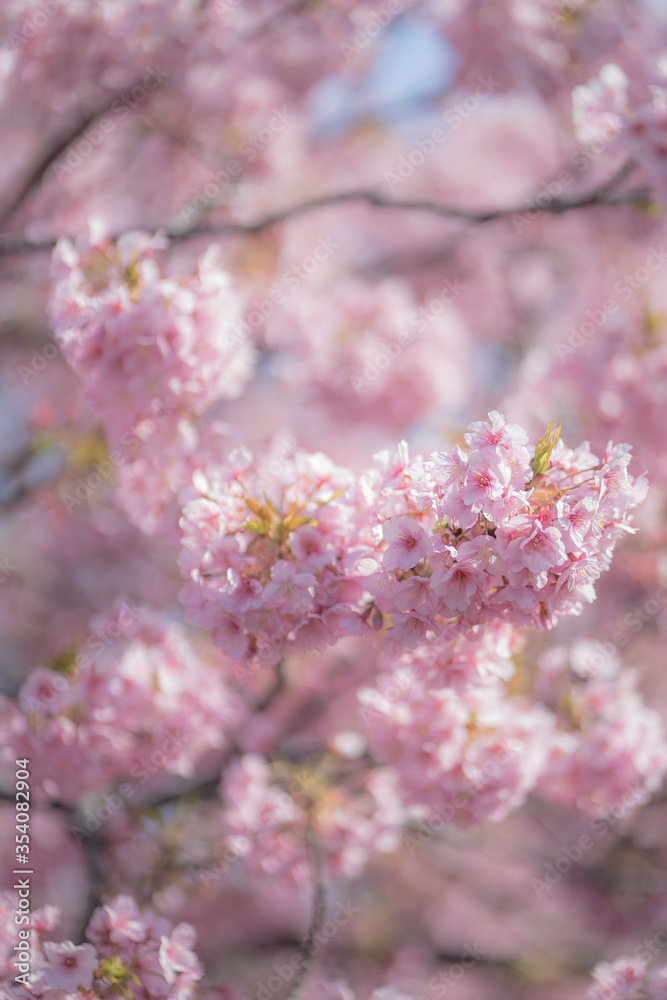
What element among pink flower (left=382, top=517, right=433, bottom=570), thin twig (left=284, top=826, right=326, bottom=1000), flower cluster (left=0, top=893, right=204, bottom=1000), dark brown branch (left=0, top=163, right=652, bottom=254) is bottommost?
thin twig (left=284, top=826, right=326, bottom=1000)

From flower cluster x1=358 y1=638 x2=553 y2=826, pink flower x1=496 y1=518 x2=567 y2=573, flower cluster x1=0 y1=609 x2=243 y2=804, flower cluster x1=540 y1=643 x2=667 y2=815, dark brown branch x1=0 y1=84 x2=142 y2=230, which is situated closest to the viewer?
pink flower x1=496 y1=518 x2=567 y2=573

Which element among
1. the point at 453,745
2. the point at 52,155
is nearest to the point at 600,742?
the point at 453,745

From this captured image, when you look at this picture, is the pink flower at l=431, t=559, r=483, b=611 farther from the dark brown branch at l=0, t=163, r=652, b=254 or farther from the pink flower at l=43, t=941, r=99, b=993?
the dark brown branch at l=0, t=163, r=652, b=254

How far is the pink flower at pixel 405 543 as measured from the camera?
65.3 inches

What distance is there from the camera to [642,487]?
1.73 metres

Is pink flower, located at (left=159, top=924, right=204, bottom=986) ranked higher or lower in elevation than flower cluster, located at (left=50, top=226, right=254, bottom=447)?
lower

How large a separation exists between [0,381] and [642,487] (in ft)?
14.9

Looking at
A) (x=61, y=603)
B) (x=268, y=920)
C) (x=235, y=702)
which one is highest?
(x=235, y=702)

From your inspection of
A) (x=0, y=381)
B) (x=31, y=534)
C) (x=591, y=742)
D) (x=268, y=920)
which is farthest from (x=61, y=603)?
(x=591, y=742)

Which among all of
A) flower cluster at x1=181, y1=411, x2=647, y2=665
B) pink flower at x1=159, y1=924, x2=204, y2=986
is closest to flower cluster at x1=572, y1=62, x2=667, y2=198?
flower cluster at x1=181, y1=411, x2=647, y2=665

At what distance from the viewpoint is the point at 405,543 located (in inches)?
66.4

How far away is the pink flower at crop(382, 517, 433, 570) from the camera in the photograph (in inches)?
65.3

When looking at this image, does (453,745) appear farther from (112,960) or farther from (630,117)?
(630,117)

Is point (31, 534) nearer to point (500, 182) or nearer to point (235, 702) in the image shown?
point (235, 702)
